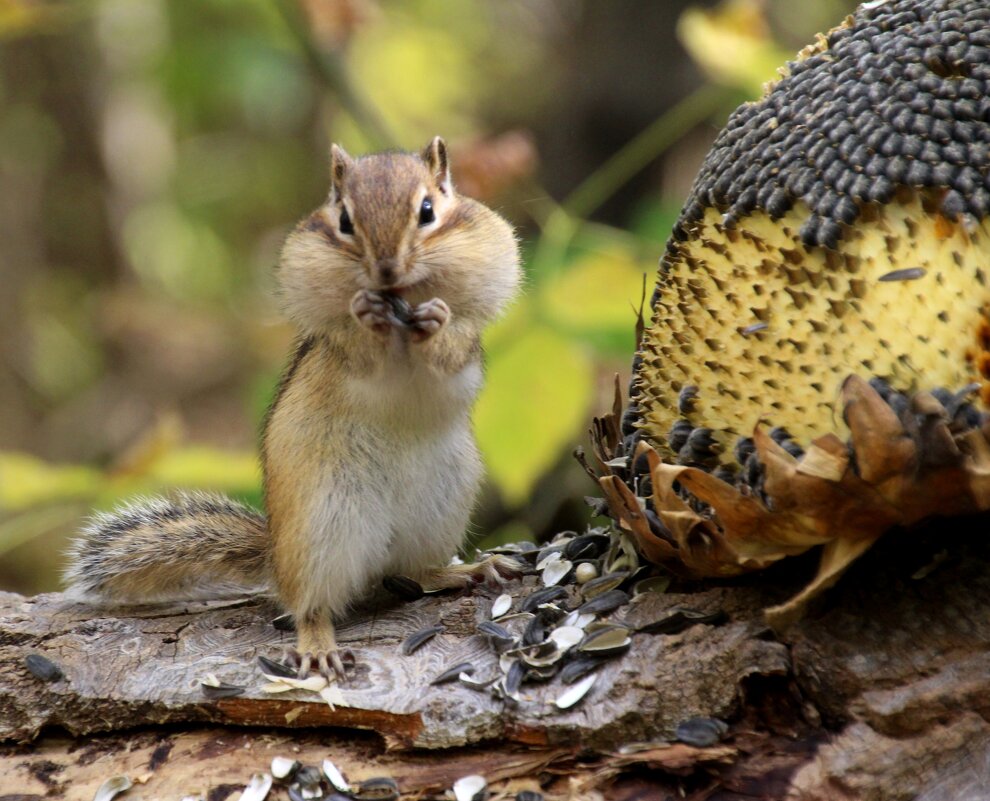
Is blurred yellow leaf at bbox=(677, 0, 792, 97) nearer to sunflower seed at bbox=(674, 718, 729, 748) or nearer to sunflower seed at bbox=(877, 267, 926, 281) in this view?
sunflower seed at bbox=(877, 267, 926, 281)

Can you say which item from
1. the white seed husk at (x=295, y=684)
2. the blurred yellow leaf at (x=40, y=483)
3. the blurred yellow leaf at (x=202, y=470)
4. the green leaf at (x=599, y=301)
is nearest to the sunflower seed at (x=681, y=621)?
the white seed husk at (x=295, y=684)

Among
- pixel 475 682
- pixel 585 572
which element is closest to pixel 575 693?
pixel 475 682

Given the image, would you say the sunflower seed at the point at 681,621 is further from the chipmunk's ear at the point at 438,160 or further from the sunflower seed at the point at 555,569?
the chipmunk's ear at the point at 438,160

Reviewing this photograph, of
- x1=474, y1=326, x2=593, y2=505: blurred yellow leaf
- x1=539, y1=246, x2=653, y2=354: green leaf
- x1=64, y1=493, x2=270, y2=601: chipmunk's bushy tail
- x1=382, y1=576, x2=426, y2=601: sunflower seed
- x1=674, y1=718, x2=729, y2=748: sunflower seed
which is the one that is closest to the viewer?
x1=674, y1=718, x2=729, y2=748: sunflower seed

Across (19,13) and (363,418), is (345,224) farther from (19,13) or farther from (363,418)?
(19,13)

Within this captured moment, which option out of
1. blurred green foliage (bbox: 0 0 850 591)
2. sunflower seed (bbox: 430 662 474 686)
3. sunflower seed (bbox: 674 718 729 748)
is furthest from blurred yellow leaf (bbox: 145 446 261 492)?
blurred green foliage (bbox: 0 0 850 591)

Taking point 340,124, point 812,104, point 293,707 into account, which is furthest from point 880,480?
point 340,124

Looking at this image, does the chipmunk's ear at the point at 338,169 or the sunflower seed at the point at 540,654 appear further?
the chipmunk's ear at the point at 338,169
